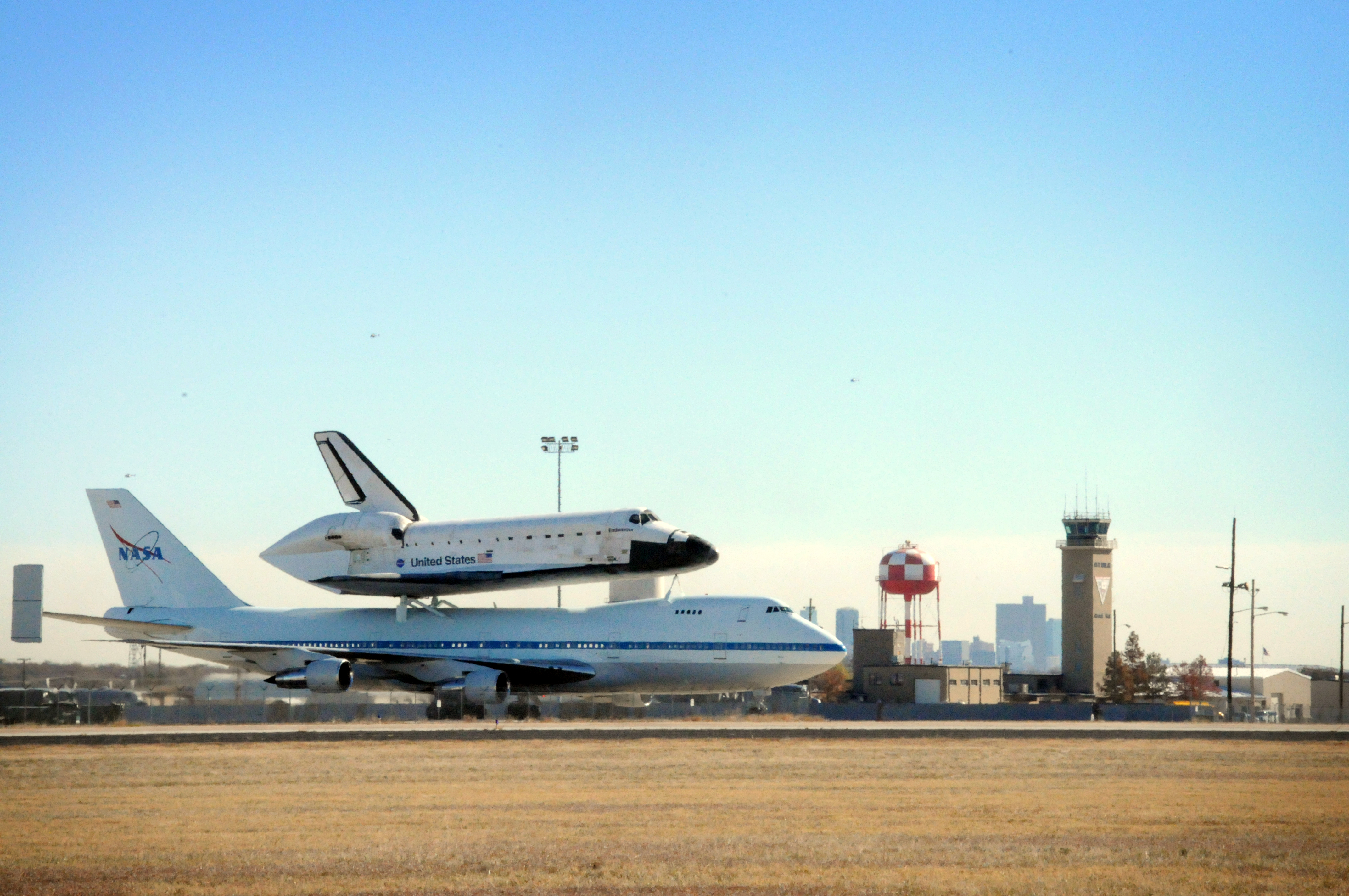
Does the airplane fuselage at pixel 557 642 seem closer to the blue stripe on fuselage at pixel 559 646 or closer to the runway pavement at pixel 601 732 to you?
the blue stripe on fuselage at pixel 559 646

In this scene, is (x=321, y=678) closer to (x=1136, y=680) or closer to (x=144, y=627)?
(x=144, y=627)

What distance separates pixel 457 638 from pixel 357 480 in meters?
8.98

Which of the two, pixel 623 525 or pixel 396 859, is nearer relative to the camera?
pixel 396 859

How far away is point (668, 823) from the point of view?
21.0 meters

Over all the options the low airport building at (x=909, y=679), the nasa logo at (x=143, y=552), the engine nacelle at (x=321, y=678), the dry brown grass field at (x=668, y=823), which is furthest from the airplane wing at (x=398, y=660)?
the low airport building at (x=909, y=679)

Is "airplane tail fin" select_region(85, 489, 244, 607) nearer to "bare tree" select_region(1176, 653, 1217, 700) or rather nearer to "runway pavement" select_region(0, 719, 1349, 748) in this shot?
"runway pavement" select_region(0, 719, 1349, 748)

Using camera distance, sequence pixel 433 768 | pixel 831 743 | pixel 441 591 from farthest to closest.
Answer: pixel 441 591 < pixel 831 743 < pixel 433 768

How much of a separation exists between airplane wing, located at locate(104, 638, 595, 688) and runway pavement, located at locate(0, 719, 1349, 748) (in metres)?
2.60

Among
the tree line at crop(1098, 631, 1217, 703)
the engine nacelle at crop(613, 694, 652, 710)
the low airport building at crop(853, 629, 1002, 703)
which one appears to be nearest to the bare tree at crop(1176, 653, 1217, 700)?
the tree line at crop(1098, 631, 1217, 703)

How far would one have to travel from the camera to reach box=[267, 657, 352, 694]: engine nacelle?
4975 cm

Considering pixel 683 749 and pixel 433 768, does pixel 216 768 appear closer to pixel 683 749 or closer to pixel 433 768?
pixel 433 768

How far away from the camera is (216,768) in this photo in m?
30.0

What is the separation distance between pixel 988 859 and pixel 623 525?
3326cm

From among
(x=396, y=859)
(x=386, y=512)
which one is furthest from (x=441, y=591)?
(x=396, y=859)
